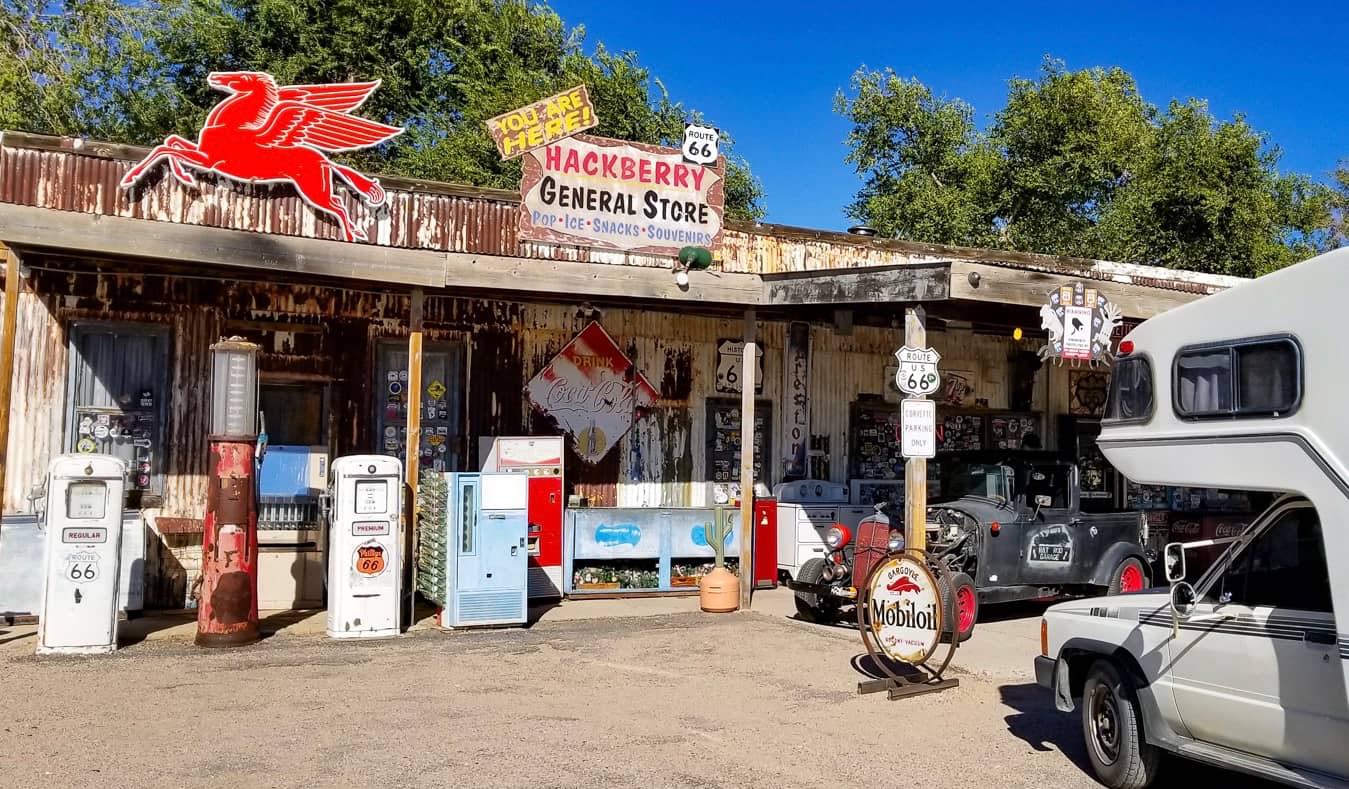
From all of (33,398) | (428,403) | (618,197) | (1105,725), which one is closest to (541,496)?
(428,403)

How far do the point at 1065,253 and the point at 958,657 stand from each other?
20457 mm

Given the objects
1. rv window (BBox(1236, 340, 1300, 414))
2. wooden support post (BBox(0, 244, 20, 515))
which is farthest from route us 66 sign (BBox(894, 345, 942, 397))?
wooden support post (BBox(0, 244, 20, 515))

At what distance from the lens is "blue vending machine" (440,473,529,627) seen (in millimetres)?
10875

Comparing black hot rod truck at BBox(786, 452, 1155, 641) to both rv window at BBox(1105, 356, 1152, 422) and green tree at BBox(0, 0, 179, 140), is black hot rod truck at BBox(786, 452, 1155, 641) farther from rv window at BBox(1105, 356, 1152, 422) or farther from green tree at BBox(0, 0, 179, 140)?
green tree at BBox(0, 0, 179, 140)

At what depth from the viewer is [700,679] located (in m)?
8.98

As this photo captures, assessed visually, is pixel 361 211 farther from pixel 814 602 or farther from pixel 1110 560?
pixel 1110 560

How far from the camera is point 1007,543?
1114 cm

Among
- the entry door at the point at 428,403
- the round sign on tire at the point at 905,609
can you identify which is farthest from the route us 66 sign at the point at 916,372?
the entry door at the point at 428,403

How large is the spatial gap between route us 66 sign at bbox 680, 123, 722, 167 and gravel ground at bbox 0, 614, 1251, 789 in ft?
18.6

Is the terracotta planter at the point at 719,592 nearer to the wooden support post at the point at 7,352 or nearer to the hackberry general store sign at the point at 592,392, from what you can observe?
the hackberry general store sign at the point at 592,392

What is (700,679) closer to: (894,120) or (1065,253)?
(1065,253)

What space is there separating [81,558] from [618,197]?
21.5 feet

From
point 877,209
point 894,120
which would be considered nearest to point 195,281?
point 877,209

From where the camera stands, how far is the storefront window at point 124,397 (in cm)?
1218
